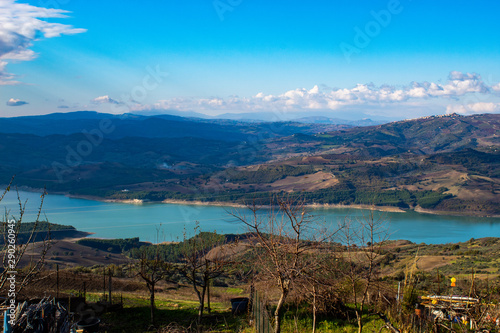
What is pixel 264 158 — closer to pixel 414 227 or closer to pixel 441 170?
pixel 441 170

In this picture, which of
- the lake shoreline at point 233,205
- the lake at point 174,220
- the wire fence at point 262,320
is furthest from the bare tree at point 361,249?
the lake shoreline at point 233,205

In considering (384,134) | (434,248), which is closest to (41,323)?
(434,248)

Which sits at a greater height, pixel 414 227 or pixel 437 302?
pixel 437 302

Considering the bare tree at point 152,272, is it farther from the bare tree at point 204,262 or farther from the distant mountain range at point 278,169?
the distant mountain range at point 278,169

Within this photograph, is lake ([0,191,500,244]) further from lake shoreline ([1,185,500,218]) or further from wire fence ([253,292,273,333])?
wire fence ([253,292,273,333])

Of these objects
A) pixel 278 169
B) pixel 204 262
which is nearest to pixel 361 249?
pixel 204 262
